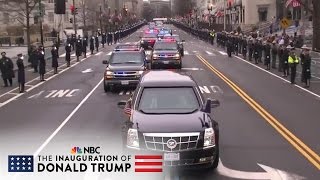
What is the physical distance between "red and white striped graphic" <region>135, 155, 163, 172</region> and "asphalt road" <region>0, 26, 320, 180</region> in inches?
4.9

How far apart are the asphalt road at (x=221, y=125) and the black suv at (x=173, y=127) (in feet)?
1.33

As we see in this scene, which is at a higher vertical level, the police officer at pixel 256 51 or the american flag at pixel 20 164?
the police officer at pixel 256 51

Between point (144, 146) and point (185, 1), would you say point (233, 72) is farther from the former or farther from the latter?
point (185, 1)

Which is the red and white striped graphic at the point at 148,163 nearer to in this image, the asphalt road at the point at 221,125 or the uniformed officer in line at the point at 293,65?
the asphalt road at the point at 221,125

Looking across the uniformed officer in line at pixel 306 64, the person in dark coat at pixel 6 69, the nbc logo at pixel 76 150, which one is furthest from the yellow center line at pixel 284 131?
the person in dark coat at pixel 6 69

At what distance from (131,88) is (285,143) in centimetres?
1128

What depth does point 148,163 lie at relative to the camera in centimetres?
916

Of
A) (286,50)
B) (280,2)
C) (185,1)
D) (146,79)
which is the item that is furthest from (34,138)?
(185,1)

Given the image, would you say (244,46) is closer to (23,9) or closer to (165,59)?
(165,59)

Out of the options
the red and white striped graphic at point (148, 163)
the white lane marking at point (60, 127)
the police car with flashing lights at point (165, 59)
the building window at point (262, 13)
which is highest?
the building window at point (262, 13)

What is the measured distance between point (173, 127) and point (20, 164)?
2.98 meters

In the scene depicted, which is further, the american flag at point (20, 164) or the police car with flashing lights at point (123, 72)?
the police car with flashing lights at point (123, 72)

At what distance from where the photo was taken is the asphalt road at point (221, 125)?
33.2 feet

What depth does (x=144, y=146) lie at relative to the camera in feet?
30.3
